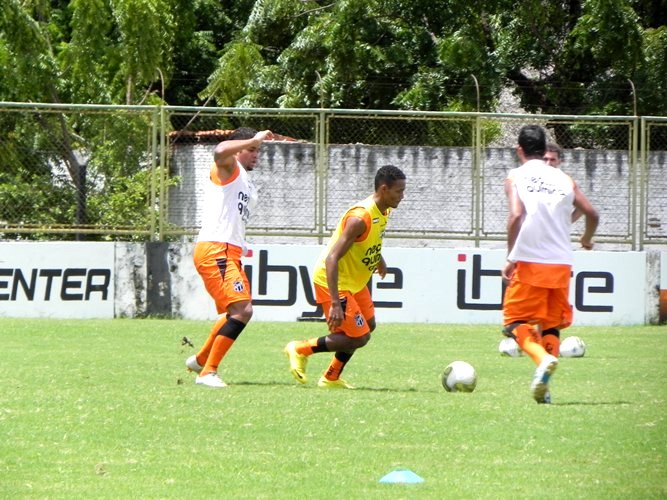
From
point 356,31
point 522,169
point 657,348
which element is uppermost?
point 356,31

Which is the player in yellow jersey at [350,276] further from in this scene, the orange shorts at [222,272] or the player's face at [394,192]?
the orange shorts at [222,272]

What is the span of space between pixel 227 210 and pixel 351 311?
4.07 ft

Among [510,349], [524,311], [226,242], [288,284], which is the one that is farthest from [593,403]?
[288,284]

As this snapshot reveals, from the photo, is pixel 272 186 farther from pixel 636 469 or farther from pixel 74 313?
pixel 636 469

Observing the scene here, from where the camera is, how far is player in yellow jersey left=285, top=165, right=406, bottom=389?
995 centimetres

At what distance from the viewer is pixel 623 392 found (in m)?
10.1

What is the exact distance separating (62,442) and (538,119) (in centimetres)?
1221

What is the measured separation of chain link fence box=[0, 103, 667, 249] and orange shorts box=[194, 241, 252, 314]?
24.9ft

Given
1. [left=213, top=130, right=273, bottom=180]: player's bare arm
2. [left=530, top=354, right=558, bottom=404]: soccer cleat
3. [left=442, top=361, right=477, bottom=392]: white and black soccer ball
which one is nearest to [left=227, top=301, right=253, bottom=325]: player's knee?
[left=213, top=130, right=273, bottom=180]: player's bare arm

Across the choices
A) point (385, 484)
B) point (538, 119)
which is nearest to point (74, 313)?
point (538, 119)

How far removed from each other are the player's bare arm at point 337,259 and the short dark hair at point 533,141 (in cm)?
143

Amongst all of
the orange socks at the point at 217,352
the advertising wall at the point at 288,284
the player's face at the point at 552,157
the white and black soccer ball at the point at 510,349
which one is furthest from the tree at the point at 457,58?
the orange socks at the point at 217,352

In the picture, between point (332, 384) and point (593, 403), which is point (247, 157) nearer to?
point (332, 384)

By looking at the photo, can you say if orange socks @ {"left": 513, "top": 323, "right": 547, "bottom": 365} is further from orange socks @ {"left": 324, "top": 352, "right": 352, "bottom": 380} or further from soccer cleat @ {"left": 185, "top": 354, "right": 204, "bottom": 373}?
soccer cleat @ {"left": 185, "top": 354, "right": 204, "bottom": 373}
